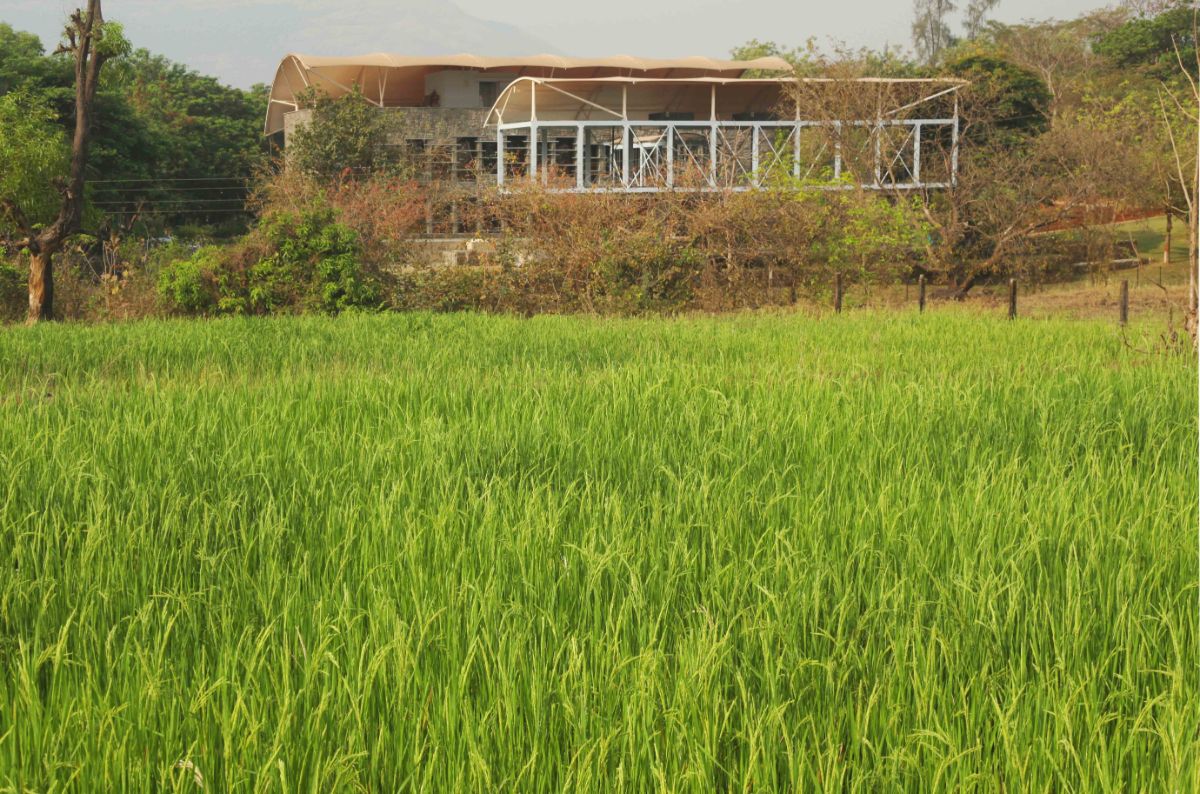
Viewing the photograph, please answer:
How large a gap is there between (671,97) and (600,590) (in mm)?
25657

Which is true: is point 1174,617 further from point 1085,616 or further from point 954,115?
point 954,115

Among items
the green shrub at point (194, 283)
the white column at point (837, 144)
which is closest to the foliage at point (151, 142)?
the green shrub at point (194, 283)

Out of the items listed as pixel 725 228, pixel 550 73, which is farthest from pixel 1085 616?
pixel 550 73

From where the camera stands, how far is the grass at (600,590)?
6.98 ft

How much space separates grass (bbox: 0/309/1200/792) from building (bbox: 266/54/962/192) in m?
12.3

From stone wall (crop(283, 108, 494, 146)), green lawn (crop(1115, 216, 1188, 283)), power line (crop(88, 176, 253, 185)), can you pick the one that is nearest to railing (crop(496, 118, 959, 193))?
stone wall (crop(283, 108, 494, 146))

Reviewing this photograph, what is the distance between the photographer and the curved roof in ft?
91.2

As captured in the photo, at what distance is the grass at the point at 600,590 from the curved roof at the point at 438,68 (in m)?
22.9

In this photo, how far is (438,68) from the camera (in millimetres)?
29000

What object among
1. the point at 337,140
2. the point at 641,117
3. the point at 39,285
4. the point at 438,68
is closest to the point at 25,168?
the point at 39,285

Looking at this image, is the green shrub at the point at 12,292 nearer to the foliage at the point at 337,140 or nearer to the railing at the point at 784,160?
the railing at the point at 784,160

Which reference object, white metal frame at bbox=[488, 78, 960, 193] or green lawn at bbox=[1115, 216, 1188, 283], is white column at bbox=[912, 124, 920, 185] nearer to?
white metal frame at bbox=[488, 78, 960, 193]

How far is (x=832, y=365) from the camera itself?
26.0 ft

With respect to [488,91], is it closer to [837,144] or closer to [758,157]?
[758,157]
